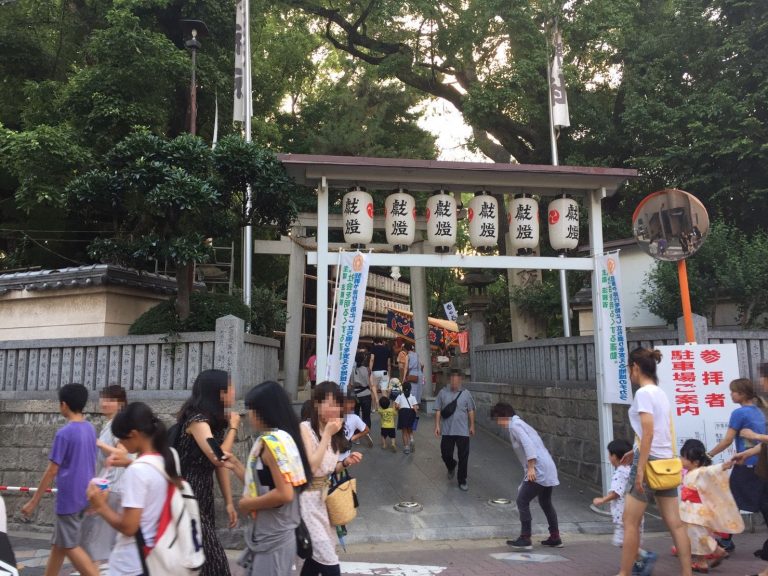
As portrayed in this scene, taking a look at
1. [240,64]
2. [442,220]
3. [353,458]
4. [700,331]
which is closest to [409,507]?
[353,458]

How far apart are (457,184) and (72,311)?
22.2 feet

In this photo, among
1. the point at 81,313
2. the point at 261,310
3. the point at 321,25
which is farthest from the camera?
the point at 321,25

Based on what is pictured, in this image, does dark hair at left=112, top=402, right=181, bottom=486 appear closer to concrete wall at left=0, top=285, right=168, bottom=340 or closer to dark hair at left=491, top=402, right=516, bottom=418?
dark hair at left=491, top=402, right=516, bottom=418

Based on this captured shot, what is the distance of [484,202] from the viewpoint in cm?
941

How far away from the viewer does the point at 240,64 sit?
15.0 m

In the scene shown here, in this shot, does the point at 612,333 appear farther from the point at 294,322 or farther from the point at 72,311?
the point at 294,322

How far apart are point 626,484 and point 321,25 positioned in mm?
19727

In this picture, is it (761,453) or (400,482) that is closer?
(761,453)

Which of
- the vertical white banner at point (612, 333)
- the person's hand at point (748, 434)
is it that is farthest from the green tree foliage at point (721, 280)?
the person's hand at point (748, 434)

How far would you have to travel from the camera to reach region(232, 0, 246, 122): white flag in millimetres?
14859

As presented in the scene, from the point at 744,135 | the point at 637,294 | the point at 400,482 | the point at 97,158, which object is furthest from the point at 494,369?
the point at 97,158

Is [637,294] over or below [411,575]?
over

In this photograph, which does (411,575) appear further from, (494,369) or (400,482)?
(494,369)

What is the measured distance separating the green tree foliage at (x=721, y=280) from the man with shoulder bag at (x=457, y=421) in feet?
19.1
